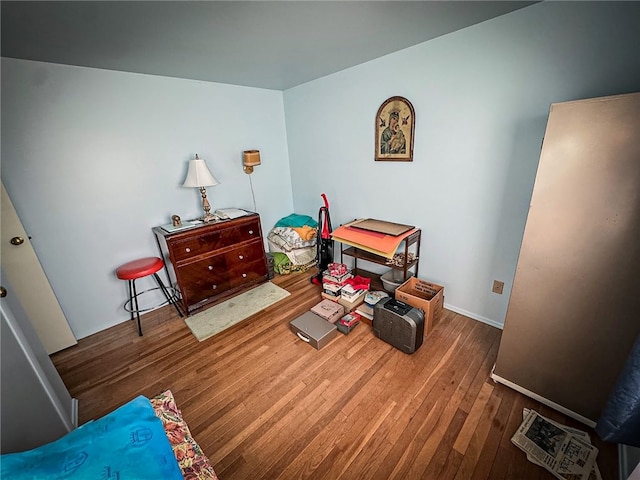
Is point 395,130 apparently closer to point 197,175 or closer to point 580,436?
point 197,175

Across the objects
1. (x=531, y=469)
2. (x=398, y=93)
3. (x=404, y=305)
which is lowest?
(x=531, y=469)

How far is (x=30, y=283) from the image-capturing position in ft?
6.37

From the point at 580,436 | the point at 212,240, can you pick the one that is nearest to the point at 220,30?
the point at 212,240

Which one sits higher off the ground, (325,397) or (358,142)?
(358,142)

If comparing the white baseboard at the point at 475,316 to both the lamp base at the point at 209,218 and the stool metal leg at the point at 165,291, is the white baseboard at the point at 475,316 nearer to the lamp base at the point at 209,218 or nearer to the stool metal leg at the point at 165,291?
the lamp base at the point at 209,218

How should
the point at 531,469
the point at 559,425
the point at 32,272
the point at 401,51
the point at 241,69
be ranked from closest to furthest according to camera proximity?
1. the point at 531,469
2. the point at 559,425
3. the point at 32,272
4. the point at 401,51
5. the point at 241,69

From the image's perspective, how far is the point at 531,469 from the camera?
119 centimetres

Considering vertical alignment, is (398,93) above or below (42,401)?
above

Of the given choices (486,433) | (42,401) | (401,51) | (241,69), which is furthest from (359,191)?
(42,401)

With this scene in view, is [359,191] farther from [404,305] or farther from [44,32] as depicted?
[44,32]

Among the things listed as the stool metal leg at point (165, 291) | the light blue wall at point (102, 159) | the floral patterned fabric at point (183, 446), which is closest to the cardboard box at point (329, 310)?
the floral patterned fabric at point (183, 446)

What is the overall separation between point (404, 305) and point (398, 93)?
1809 mm

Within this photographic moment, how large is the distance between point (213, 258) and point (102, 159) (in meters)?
1.26

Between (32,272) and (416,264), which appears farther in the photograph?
(416,264)
